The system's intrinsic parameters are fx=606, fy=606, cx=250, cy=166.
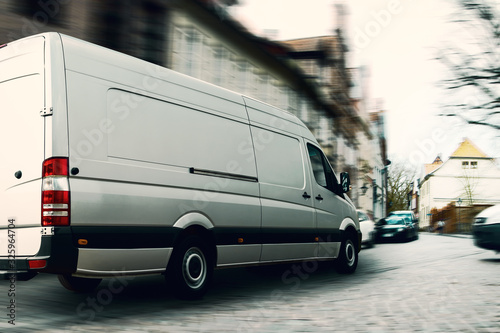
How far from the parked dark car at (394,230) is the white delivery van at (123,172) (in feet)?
65.8

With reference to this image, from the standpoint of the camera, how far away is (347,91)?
116 ft

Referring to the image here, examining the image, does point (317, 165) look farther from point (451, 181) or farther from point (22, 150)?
point (451, 181)

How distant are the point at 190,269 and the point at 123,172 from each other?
4.87ft

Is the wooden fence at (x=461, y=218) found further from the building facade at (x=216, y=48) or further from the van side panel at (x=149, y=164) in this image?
the van side panel at (x=149, y=164)

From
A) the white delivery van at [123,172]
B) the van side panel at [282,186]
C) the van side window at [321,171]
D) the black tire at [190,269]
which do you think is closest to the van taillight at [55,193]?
the white delivery van at [123,172]

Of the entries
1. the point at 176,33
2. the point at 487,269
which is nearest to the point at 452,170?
the point at 176,33

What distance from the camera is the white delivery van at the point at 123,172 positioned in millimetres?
5305

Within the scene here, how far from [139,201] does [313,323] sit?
1990 millimetres

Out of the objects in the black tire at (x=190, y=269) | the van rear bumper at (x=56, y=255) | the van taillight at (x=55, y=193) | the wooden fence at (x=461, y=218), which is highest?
the van taillight at (x=55, y=193)

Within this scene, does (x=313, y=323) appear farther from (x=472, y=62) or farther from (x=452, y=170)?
(x=452, y=170)

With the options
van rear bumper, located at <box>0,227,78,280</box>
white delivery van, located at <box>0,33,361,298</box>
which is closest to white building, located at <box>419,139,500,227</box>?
white delivery van, located at <box>0,33,361,298</box>

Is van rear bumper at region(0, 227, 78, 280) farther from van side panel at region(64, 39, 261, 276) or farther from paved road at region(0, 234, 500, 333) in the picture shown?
paved road at region(0, 234, 500, 333)

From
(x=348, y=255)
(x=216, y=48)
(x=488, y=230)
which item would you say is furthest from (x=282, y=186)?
(x=216, y=48)

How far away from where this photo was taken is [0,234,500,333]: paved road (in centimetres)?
528
